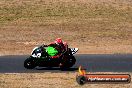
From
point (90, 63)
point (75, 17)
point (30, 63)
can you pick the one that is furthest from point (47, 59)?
point (75, 17)

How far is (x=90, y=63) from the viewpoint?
32.0 metres

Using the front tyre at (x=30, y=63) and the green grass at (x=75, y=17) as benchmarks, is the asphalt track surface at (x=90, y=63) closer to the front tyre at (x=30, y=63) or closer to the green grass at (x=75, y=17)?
the front tyre at (x=30, y=63)

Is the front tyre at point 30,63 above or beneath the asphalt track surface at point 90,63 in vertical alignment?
above

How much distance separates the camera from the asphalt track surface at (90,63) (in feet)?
98.2

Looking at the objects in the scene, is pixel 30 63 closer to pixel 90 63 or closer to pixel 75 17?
pixel 90 63

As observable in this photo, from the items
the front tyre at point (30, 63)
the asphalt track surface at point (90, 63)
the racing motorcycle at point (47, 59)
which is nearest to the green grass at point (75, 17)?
the asphalt track surface at point (90, 63)

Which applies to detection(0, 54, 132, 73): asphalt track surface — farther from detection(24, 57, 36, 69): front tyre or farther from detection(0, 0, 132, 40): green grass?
detection(0, 0, 132, 40): green grass

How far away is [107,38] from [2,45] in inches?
340

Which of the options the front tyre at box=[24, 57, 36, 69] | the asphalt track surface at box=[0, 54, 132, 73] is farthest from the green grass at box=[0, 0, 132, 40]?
the front tyre at box=[24, 57, 36, 69]

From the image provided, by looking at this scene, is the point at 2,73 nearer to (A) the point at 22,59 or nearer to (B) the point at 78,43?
(A) the point at 22,59

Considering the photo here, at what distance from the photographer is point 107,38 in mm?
41500

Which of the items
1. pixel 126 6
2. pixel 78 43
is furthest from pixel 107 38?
pixel 126 6

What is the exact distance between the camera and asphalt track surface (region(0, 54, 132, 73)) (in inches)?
1178

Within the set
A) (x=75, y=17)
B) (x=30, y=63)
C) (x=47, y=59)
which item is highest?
(x=47, y=59)
